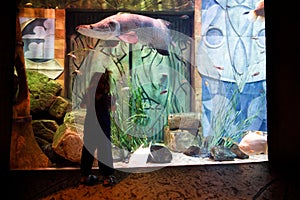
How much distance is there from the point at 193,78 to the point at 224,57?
29 centimetres

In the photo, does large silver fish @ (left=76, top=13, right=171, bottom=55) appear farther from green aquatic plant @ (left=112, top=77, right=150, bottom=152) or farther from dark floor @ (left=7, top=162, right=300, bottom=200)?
dark floor @ (left=7, top=162, right=300, bottom=200)

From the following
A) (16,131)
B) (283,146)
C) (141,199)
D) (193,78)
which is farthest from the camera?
(193,78)

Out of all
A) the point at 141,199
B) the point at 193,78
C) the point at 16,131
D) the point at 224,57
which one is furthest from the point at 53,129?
the point at 224,57

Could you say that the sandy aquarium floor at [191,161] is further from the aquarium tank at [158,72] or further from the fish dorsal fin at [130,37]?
the fish dorsal fin at [130,37]

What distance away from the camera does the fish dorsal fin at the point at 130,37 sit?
1785mm

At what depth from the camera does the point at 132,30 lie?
1.79 m

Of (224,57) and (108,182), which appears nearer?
(108,182)

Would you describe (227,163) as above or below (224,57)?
below

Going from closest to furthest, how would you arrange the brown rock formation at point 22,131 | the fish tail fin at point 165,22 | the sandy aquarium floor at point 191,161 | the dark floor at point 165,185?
the dark floor at point 165,185, the brown rock formation at point 22,131, the sandy aquarium floor at point 191,161, the fish tail fin at point 165,22

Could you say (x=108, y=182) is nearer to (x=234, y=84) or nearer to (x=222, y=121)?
(x=222, y=121)

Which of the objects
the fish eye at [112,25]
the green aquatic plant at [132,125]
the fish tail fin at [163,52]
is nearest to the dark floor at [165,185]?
the green aquatic plant at [132,125]

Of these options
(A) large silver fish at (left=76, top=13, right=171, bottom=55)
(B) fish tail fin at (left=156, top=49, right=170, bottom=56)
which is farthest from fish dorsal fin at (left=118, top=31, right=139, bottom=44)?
(B) fish tail fin at (left=156, top=49, right=170, bottom=56)

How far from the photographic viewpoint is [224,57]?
Result: 188 centimetres

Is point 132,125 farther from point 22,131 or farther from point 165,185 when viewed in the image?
point 22,131
